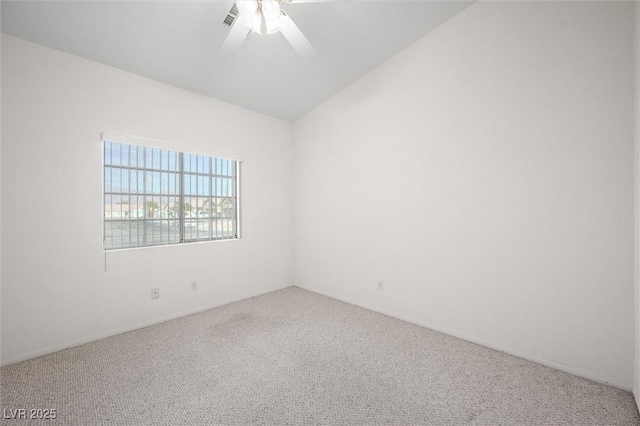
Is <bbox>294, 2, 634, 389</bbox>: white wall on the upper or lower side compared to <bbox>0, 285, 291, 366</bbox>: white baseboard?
upper

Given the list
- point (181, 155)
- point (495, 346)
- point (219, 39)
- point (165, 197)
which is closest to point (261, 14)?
point (219, 39)

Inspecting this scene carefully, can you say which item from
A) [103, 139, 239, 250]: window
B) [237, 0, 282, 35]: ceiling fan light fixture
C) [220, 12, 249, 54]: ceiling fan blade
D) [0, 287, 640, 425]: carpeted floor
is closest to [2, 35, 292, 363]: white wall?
[103, 139, 239, 250]: window

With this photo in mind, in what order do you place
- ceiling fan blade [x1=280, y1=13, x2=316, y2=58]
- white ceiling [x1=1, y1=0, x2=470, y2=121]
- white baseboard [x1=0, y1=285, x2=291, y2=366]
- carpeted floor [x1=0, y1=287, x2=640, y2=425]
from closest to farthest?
carpeted floor [x1=0, y1=287, x2=640, y2=425], ceiling fan blade [x1=280, y1=13, x2=316, y2=58], white ceiling [x1=1, y1=0, x2=470, y2=121], white baseboard [x1=0, y1=285, x2=291, y2=366]

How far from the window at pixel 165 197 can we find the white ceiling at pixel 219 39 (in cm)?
84

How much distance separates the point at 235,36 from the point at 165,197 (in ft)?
6.61

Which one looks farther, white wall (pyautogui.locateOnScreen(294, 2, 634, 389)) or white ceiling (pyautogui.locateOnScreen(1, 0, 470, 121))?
white ceiling (pyautogui.locateOnScreen(1, 0, 470, 121))

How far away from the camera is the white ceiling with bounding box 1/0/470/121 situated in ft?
6.96

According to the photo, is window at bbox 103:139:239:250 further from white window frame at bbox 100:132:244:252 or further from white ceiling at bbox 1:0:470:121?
white ceiling at bbox 1:0:470:121

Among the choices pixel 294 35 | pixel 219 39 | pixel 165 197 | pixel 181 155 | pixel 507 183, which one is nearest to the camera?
pixel 294 35

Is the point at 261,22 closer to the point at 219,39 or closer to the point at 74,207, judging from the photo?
the point at 219,39

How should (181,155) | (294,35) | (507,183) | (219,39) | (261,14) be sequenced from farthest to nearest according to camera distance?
1. (181,155)
2. (219,39)
3. (507,183)
4. (294,35)
5. (261,14)

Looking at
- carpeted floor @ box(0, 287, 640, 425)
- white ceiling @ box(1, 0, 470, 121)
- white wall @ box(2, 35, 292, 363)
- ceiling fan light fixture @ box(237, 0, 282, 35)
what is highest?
white ceiling @ box(1, 0, 470, 121)

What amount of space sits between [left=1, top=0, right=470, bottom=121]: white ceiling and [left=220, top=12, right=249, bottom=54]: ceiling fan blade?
A: 44 cm

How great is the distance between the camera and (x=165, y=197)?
317 centimetres
